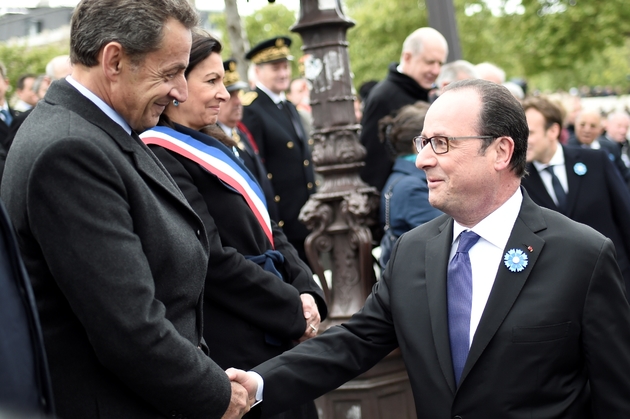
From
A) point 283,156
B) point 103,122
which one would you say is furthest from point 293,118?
point 103,122

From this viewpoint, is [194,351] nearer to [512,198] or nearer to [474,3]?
[512,198]

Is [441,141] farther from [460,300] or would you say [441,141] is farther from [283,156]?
[283,156]

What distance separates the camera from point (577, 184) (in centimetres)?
558

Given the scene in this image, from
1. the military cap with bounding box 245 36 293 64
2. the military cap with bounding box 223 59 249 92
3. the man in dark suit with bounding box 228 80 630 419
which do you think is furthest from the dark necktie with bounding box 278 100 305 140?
the man in dark suit with bounding box 228 80 630 419

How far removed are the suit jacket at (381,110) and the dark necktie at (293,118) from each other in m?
1.10

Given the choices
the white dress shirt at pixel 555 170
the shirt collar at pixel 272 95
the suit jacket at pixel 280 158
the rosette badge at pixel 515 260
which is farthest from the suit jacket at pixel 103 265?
the shirt collar at pixel 272 95

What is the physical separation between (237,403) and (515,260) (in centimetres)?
108

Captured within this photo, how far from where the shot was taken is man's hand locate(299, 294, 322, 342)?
3930 millimetres

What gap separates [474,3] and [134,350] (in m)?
38.1

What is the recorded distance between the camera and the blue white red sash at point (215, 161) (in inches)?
147

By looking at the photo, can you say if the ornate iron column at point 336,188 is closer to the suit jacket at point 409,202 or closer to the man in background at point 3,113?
the suit jacket at point 409,202

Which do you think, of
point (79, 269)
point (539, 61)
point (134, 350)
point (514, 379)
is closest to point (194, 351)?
point (134, 350)

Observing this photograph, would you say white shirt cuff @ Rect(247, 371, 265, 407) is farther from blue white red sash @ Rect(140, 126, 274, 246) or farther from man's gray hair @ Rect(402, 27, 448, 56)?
man's gray hair @ Rect(402, 27, 448, 56)

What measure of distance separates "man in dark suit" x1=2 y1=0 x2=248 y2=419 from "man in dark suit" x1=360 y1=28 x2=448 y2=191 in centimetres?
382
